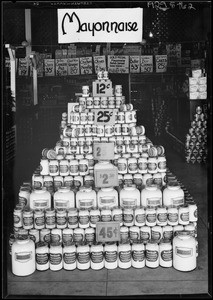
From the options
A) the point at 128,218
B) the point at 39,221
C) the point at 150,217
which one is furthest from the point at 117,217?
the point at 39,221

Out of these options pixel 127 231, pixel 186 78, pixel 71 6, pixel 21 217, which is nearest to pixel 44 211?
pixel 21 217

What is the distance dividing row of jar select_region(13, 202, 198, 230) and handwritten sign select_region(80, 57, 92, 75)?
765cm

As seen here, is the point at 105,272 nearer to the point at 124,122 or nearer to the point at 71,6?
the point at 124,122

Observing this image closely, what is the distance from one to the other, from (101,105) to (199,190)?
9.02 ft

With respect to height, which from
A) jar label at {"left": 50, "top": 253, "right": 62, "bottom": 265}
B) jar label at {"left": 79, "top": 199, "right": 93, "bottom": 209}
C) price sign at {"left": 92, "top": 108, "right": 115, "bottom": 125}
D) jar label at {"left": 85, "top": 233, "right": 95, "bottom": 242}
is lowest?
jar label at {"left": 50, "top": 253, "right": 62, "bottom": 265}

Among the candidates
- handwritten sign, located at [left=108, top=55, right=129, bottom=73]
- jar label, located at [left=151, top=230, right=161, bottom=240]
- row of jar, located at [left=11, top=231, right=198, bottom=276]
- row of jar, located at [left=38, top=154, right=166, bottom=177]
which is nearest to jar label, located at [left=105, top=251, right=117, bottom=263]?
row of jar, located at [left=11, top=231, right=198, bottom=276]

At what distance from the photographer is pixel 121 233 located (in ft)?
16.2

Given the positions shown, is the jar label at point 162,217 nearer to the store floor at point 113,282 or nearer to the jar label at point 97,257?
the store floor at point 113,282

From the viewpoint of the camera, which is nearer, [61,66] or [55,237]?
[55,237]

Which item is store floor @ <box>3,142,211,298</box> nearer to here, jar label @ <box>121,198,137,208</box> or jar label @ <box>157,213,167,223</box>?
jar label @ <box>157,213,167,223</box>

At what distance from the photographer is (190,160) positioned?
11.1m

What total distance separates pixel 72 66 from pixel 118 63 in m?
1.18

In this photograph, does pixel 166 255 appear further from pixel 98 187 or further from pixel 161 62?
pixel 161 62

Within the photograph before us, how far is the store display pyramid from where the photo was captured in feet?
16.2
